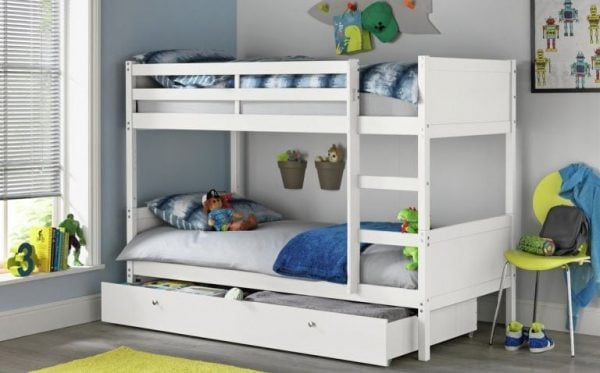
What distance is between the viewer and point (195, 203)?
4.88 meters

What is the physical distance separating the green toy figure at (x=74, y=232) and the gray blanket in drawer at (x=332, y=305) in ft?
2.97

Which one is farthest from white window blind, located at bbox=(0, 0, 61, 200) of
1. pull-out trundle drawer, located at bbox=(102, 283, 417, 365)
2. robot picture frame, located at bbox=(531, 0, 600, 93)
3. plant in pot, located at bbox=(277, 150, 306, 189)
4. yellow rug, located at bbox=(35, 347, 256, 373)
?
robot picture frame, located at bbox=(531, 0, 600, 93)

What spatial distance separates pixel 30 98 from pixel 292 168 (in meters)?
1.37

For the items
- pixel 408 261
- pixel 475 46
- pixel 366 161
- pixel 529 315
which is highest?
pixel 475 46

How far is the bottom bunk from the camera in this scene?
13.0 ft

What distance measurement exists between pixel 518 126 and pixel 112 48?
1947 mm

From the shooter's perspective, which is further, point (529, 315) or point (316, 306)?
point (529, 315)

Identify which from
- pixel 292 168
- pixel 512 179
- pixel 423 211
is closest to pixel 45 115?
pixel 292 168

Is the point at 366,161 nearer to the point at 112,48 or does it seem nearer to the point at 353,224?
the point at 353,224

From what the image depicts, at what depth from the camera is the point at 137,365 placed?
3.92 m

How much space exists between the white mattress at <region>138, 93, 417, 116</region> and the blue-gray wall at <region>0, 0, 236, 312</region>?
0.22m

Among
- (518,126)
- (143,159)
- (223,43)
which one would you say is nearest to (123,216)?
(143,159)

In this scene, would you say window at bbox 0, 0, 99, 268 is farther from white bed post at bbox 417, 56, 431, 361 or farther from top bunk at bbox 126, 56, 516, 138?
white bed post at bbox 417, 56, 431, 361

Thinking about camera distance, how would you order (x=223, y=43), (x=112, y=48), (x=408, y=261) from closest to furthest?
(x=408, y=261), (x=112, y=48), (x=223, y=43)
